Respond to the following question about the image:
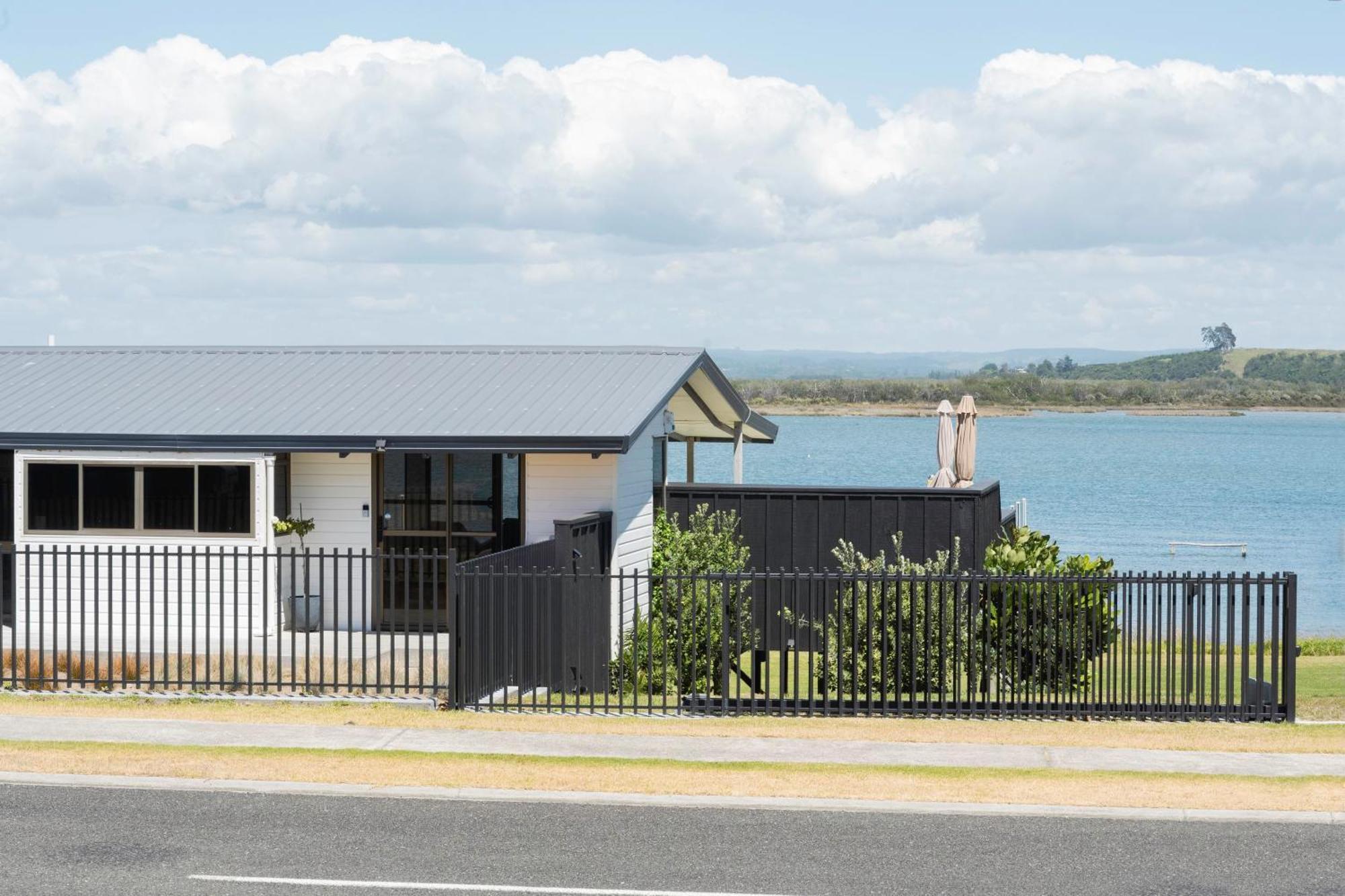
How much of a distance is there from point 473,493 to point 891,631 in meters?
5.57

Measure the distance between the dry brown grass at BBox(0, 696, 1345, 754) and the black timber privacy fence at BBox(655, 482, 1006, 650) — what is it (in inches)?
219

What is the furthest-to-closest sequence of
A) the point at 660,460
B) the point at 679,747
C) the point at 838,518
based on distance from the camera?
the point at 660,460, the point at 838,518, the point at 679,747

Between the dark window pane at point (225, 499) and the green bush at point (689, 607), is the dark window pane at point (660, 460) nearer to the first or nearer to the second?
the green bush at point (689, 607)

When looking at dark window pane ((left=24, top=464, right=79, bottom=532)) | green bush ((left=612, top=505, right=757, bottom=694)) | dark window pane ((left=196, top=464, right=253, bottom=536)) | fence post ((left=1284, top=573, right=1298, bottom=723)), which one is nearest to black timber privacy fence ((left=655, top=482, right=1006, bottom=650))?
green bush ((left=612, top=505, right=757, bottom=694))

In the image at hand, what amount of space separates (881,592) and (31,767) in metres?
8.30

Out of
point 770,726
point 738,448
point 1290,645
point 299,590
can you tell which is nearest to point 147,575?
point 299,590

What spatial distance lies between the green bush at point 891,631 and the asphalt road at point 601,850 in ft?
15.5

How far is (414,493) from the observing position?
20.1m

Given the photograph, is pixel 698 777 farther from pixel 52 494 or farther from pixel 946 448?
pixel 946 448

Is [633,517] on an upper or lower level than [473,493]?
lower

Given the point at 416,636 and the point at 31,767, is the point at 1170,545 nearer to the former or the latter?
the point at 416,636

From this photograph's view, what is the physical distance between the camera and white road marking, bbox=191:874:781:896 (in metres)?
9.16

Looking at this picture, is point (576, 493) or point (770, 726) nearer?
point (770, 726)

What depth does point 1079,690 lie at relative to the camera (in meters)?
16.8
